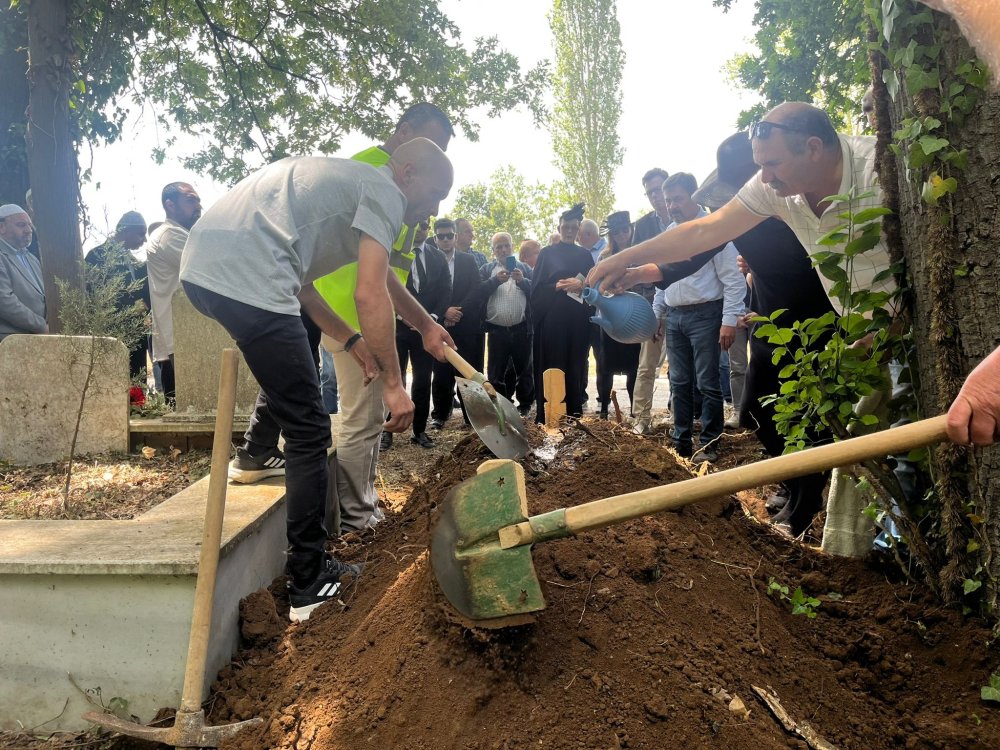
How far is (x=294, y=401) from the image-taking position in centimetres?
241

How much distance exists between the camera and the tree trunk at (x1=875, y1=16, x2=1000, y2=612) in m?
1.75

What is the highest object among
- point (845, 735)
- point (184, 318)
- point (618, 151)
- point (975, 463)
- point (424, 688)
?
point (618, 151)

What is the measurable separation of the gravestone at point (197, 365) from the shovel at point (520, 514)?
385 centimetres

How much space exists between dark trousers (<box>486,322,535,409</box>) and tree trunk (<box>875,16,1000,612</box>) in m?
5.53

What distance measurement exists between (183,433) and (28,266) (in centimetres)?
275

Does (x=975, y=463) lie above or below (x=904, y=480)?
above

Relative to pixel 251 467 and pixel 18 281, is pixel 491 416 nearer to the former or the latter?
pixel 251 467

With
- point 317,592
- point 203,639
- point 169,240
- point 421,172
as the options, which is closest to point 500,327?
point 169,240

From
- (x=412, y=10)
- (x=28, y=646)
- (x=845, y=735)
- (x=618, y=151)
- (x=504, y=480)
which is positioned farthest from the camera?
(x=618, y=151)

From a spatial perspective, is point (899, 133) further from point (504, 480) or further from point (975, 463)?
point (504, 480)

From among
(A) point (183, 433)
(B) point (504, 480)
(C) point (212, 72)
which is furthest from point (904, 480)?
(C) point (212, 72)

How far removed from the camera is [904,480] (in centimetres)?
222

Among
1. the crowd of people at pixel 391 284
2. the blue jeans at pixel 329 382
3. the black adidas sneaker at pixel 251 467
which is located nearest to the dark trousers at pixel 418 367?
the blue jeans at pixel 329 382

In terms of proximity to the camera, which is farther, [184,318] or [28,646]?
[184,318]
